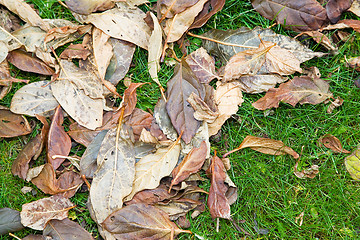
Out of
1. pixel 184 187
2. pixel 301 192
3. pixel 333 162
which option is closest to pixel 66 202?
pixel 184 187

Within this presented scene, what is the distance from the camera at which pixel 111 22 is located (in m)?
2.50

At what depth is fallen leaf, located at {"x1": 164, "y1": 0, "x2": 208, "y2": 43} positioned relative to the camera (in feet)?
8.06

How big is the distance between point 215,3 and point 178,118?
2.90ft

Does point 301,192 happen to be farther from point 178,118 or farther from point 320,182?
point 178,118

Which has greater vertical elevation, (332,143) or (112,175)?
(112,175)

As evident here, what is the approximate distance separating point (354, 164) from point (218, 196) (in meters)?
1.01

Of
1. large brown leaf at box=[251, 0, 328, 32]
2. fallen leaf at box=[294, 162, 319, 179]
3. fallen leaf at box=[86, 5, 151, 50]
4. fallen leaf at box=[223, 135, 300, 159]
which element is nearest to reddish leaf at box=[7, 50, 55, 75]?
fallen leaf at box=[86, 5, 151, 50]

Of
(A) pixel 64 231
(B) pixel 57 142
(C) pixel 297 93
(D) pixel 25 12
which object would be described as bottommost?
(A) pixel 64 231

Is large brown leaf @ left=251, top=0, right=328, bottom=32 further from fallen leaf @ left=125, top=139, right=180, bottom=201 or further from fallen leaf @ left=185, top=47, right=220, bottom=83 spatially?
fallen leaf @ left=125, top=139, right=180, bottom=201

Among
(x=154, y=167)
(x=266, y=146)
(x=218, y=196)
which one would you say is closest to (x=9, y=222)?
(x=154, y=167)

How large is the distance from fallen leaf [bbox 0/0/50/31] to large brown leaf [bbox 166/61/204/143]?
3.42 feet

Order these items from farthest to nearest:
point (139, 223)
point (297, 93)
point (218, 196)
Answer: point (297, 93) < point (218, 196) < point (139, 223)

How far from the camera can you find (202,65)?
2547mm

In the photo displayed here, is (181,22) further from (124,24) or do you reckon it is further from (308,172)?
(308,172)
